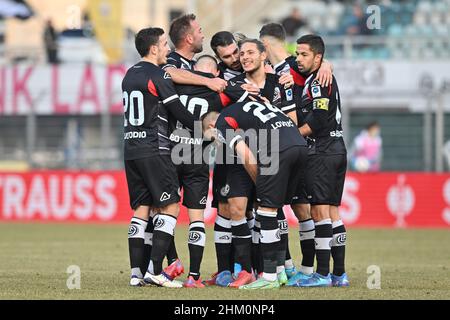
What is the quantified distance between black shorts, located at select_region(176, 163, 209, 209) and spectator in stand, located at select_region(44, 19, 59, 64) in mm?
17205

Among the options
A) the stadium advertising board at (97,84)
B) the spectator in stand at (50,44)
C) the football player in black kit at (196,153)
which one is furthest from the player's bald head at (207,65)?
the spectator in stand at (50,44)

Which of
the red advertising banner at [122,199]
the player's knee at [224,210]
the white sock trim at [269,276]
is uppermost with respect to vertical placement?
the player's knee at [224,210]

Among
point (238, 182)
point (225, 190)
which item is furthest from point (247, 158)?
point (225, 190)

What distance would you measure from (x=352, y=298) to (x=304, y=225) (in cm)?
209

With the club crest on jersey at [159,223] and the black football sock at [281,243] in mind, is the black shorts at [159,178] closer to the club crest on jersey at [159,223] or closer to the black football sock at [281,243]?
the club crest on jersey at [159,223]

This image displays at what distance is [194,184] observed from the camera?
36.4 feet

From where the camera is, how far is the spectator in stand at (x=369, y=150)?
24.5 meters

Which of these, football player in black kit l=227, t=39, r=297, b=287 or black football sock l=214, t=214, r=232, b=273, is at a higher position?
football player in black kit l=227, t=39, r=297, b=287

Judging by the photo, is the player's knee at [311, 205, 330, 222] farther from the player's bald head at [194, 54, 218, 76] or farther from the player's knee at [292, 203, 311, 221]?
the player's bald head at [194, 54, 218, 76]

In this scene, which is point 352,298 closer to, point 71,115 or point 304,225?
point 304,225

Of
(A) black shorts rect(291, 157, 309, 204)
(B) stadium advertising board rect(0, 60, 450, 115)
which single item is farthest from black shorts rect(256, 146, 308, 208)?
(B) stadium advertising board rect(0, 60, 450, 115)

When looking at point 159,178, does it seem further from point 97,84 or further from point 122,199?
point 97,84

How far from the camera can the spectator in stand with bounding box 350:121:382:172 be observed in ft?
80.5

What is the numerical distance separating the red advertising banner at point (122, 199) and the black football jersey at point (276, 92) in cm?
1174
